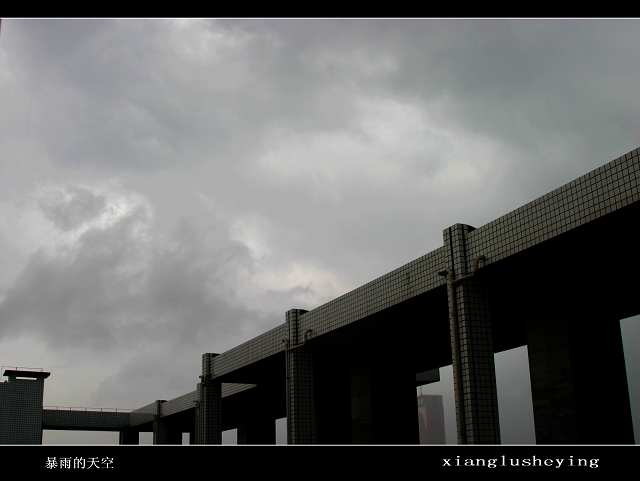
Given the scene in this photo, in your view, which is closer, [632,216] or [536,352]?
[632,216]

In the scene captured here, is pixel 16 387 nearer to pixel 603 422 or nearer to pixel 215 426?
pixel 215 426

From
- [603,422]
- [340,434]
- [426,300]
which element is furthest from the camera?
[340,434]

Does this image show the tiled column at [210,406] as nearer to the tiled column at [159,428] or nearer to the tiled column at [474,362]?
the tiled column at [159,428]

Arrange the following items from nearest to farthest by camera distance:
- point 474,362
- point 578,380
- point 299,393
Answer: point 474,362 → point 578,380 → point 299,393

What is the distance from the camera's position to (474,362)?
15.8 metres

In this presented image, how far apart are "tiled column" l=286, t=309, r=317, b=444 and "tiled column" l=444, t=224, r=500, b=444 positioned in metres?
8.69

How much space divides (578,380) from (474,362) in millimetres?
3505

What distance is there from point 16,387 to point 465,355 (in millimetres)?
31965

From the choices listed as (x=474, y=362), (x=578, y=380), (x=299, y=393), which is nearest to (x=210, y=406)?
(x=299, y=393)

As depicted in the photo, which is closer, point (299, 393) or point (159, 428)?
point (299, 393)

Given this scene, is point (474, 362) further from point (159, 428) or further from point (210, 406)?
point (159, 428)
